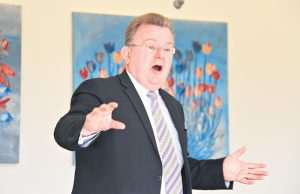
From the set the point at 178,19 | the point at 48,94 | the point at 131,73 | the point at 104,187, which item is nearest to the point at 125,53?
the point at 131,73

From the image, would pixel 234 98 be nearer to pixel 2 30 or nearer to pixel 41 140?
pixel 41 140

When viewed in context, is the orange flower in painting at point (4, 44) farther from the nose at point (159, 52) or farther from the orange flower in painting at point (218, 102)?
the nose at point (159, 52)

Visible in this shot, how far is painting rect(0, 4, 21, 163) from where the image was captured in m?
3.82

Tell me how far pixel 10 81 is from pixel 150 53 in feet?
6.36

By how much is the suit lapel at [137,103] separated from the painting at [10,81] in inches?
74.0

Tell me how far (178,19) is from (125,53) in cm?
215

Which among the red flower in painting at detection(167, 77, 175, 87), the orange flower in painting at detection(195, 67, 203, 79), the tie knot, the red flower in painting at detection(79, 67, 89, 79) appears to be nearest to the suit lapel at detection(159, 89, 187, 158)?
the tie knot

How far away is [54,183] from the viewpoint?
3.95m

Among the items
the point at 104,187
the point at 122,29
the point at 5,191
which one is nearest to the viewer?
the point at 104,187

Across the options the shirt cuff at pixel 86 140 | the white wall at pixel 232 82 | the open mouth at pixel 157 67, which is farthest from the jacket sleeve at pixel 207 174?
the white wall at pixel 232 82

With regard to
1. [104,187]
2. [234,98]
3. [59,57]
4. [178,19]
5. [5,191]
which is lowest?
[5,191]

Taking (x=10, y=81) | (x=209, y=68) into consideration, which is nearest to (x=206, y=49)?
(x=209, y=68)

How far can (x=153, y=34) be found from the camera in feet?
7.28

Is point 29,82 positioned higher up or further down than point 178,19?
further down
